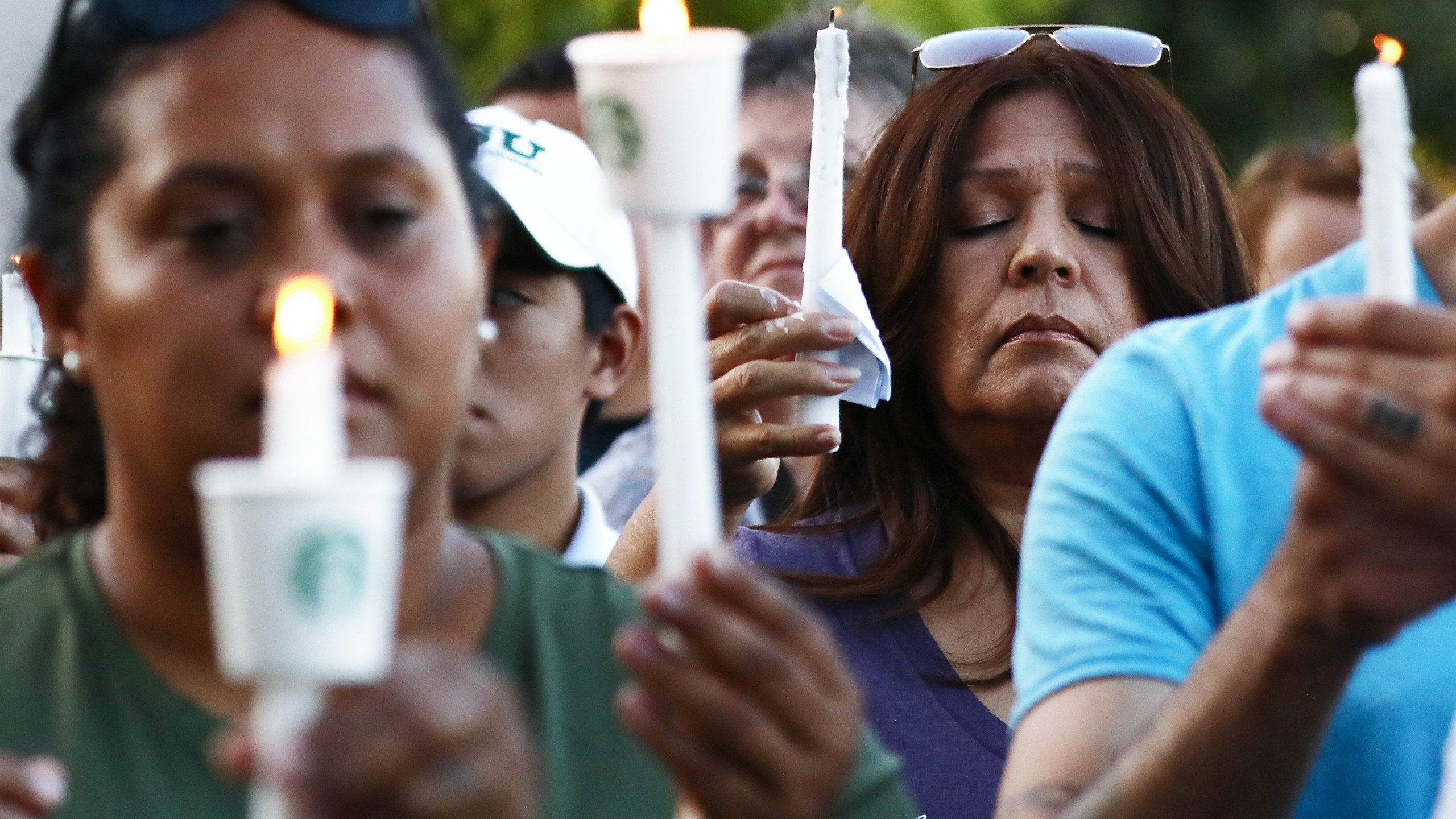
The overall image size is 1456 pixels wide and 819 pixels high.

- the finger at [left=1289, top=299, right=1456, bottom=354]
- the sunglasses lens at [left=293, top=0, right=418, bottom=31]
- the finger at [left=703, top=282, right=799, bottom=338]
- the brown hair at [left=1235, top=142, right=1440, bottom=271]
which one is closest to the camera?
the finger at [left=1289, top=299, right=1456, bottom=354]

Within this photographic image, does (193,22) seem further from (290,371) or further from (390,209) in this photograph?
(290,371)

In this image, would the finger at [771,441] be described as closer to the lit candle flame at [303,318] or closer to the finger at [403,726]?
the lit candle flame at [303,318]

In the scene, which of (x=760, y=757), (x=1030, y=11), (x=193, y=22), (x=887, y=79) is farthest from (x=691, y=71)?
(x=1030, y=11)

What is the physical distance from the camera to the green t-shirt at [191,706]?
1.66 metres

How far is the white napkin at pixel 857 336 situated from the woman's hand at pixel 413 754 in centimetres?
174

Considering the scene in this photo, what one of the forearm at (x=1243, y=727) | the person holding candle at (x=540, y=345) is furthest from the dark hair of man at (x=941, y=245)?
the forearm at (x=1243, y=727)

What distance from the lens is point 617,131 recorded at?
47.9 inches

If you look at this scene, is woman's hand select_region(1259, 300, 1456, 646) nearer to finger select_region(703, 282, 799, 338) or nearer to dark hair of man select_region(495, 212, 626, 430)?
finger select_region(703, 282, 799, 338)

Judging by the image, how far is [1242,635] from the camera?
1.72 meters

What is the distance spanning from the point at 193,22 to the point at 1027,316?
169 centimetres

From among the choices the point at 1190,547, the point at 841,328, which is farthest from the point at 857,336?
the point at 1190,547

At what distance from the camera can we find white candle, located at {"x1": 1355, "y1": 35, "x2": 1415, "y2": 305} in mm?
1311

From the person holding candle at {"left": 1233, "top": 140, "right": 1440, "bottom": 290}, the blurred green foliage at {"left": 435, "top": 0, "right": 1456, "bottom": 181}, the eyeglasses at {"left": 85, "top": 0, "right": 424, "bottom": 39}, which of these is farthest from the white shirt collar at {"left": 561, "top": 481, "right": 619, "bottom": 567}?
the blurred green foliage at {"left": 435, "top": 0, "right": 1456, "bottom": 181}

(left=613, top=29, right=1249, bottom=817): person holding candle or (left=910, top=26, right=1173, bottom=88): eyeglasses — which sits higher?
(left=910, top=26, right=1173, bottom=88): eyeglasses
